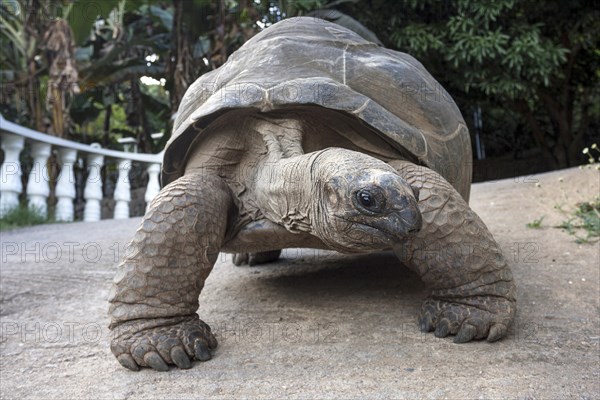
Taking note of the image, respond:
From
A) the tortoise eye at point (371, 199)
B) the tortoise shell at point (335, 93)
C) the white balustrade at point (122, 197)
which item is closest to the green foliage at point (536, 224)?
the tortoise shell at point (335, 93)

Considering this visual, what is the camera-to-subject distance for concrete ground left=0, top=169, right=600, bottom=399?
6.17 feet

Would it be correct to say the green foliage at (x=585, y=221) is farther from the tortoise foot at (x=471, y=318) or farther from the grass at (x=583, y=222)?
the tortoise foot at (x=471, y=318)

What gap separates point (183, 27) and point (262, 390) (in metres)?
8.83

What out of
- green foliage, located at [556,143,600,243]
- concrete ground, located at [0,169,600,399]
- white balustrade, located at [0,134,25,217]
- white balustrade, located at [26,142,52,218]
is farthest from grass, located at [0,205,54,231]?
green foliage, located at [556,143,600,243]

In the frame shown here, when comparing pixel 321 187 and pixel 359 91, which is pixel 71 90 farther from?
pixel 321 187

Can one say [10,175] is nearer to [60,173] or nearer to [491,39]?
[60,173]

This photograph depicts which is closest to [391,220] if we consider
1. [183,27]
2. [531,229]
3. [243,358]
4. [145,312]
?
[243,358]

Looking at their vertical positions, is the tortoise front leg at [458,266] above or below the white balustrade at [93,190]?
above

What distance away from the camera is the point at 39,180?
688 cm

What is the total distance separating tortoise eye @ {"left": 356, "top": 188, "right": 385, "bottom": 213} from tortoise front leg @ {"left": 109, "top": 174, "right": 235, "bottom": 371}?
2.69ft

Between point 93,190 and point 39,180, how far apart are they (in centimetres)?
127

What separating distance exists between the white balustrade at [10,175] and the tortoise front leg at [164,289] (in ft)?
15.8

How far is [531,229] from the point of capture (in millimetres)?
3955

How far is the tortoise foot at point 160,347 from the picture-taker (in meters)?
2.10
